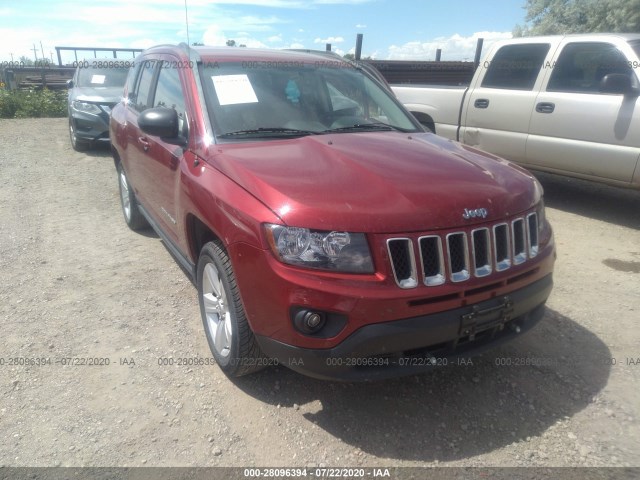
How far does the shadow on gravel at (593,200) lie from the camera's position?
607 centimetres

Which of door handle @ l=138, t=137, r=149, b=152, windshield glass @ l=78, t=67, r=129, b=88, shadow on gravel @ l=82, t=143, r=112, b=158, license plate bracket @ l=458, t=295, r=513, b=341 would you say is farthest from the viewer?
windshield glass @ l=78, t=67, r=129, b=88

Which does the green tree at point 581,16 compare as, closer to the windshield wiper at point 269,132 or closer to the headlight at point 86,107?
the headlight at point 86,107

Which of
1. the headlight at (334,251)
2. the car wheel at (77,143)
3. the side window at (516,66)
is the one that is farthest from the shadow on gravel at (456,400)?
the car wheel at (77,143)

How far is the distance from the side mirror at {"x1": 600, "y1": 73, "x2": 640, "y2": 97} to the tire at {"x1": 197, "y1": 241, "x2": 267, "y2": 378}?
4.60m

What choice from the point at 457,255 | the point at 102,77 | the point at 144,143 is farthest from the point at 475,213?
the point at 102,77

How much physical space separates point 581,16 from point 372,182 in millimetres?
21324

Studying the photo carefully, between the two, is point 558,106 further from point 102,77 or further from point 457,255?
point 102,77

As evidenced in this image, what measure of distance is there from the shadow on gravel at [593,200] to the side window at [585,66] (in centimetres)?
140

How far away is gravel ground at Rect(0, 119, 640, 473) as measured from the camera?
254 cm

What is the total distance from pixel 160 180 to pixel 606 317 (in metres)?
3.38

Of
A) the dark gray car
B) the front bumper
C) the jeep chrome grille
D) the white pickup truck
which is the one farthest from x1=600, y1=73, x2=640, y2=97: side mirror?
the dark gray car

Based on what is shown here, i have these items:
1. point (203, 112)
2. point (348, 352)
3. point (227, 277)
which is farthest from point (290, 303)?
point (203, 112)

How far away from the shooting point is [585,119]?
5.71 metres

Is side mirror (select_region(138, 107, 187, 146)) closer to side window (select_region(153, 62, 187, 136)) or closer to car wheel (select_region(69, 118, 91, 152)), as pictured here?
side window (select_region(153, 62, 187, 136))
